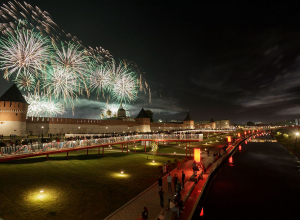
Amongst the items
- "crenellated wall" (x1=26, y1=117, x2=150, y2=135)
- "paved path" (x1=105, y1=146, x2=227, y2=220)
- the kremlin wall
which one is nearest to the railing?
"paved path" (x1=105, y1=146, x2=227, y2=220)

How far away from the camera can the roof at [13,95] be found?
34.9 meters

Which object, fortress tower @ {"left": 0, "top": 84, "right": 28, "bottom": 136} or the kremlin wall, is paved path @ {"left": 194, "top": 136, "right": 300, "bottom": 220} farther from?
fortress tower @ {"left": 0, "top": 84, "right": 28, "bottom": 136}

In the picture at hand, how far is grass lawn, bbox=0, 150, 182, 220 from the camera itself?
960cm

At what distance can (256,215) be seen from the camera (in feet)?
41.8

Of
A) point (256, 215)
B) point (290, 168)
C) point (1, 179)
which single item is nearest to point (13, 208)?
point (1, 179)

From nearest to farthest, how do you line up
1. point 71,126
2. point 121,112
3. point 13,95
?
point 13,95
point 71,126
point 121,112

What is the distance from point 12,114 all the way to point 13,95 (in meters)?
4.48

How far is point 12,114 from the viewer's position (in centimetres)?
3453

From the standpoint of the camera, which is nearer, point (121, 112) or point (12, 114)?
point (12, 114)

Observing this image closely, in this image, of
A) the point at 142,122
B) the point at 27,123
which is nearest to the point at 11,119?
the point at 27,123

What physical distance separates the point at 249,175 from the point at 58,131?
41139mm

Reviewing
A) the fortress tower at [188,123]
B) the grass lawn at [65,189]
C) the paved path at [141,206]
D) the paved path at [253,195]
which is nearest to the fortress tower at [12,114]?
the grass lawn at [65,189]

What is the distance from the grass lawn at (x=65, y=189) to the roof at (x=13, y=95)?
23.7m

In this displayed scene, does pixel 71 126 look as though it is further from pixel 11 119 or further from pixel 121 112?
pixel 121 112
